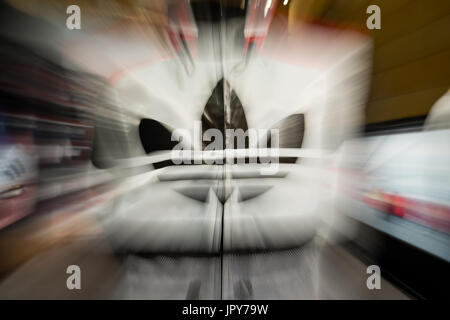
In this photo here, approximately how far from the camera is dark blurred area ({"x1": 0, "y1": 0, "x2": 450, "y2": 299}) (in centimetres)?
104

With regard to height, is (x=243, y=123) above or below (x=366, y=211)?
above

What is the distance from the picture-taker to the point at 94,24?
1.72 meters

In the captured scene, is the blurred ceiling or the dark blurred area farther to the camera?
the blurred ceiling

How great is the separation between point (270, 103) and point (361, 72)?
3.17 ft

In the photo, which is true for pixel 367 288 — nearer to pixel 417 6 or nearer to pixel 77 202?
pixel 417 6

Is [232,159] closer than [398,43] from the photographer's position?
No

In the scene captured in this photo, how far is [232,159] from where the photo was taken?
2.47 meters

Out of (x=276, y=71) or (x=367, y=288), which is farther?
(x=276, y=71)

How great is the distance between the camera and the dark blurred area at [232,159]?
104 centimetres

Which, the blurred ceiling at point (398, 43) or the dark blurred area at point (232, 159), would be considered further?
the blurred ceiling at point (398, 43)

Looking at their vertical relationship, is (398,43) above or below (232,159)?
above

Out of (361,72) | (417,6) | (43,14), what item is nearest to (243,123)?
(361,72)
